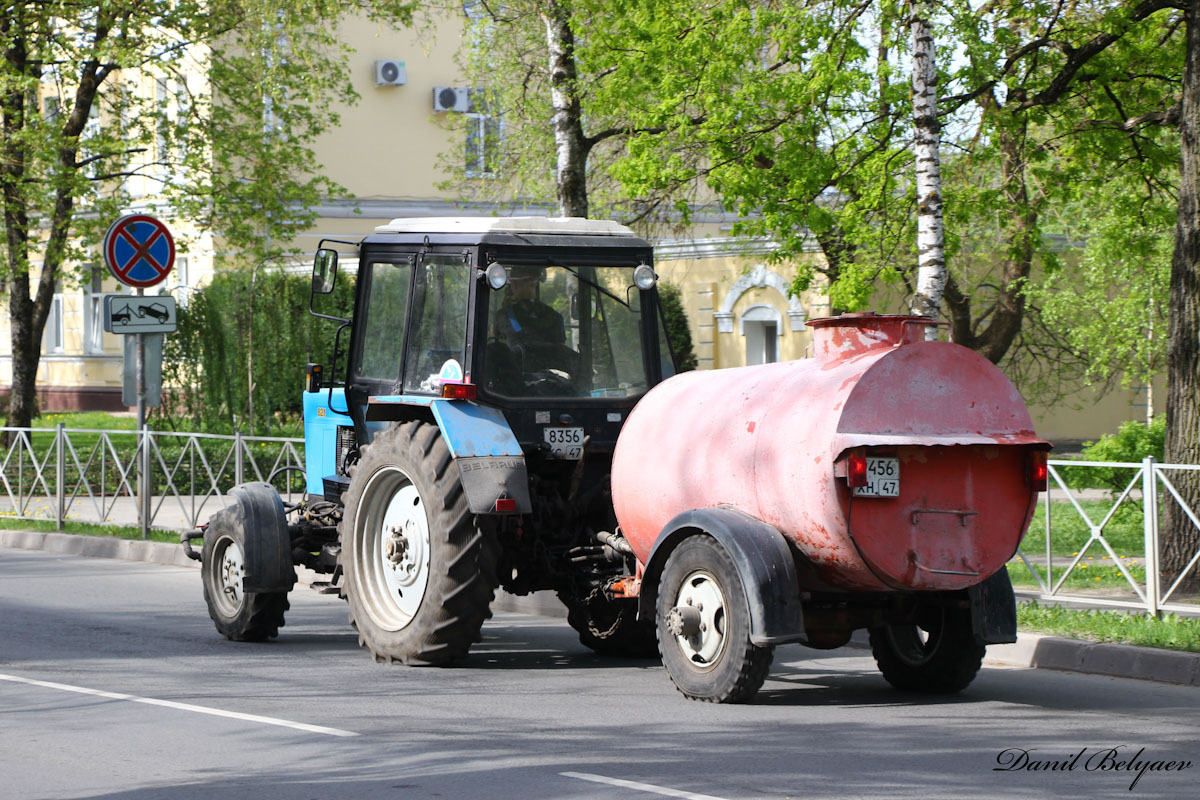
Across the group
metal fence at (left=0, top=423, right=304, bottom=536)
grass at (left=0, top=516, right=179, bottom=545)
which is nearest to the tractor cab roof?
metal fence at (left=0, top=423, right=304, bottom=536)

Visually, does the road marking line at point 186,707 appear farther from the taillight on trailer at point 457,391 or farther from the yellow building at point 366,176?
the yellow building at point 366,176

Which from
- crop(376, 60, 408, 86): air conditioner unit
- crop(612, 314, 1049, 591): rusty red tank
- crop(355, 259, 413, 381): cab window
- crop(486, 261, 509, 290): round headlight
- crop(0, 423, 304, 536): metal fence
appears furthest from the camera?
crop(376, 60, 408, 86): air conditioner unit

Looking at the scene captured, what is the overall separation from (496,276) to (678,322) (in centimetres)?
2356

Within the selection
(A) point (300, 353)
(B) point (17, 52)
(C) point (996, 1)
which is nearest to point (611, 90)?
(C) point (996, 1)

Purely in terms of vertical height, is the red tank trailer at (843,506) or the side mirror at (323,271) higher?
the side mirror at (323,271)

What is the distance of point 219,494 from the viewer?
1662 cm

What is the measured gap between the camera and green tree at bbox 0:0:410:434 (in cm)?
2406

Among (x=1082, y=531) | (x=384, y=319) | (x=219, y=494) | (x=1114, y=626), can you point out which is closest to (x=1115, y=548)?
(x=1082, y=531)

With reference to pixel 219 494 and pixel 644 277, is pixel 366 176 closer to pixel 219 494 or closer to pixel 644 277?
pixel 219 494

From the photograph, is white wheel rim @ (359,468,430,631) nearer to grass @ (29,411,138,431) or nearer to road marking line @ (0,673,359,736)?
road marking line @ (0,673,359,736)

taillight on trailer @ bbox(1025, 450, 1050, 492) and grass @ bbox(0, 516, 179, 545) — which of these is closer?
taillight on trailer @ bbox(1025, 450, 1050, 492)

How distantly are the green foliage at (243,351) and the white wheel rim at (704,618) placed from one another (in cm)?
2155

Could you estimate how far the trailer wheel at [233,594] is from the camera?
10.6 meters

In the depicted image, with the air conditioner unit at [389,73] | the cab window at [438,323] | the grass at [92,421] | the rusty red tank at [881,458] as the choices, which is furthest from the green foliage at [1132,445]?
the air conditioner unit at [389,73]
